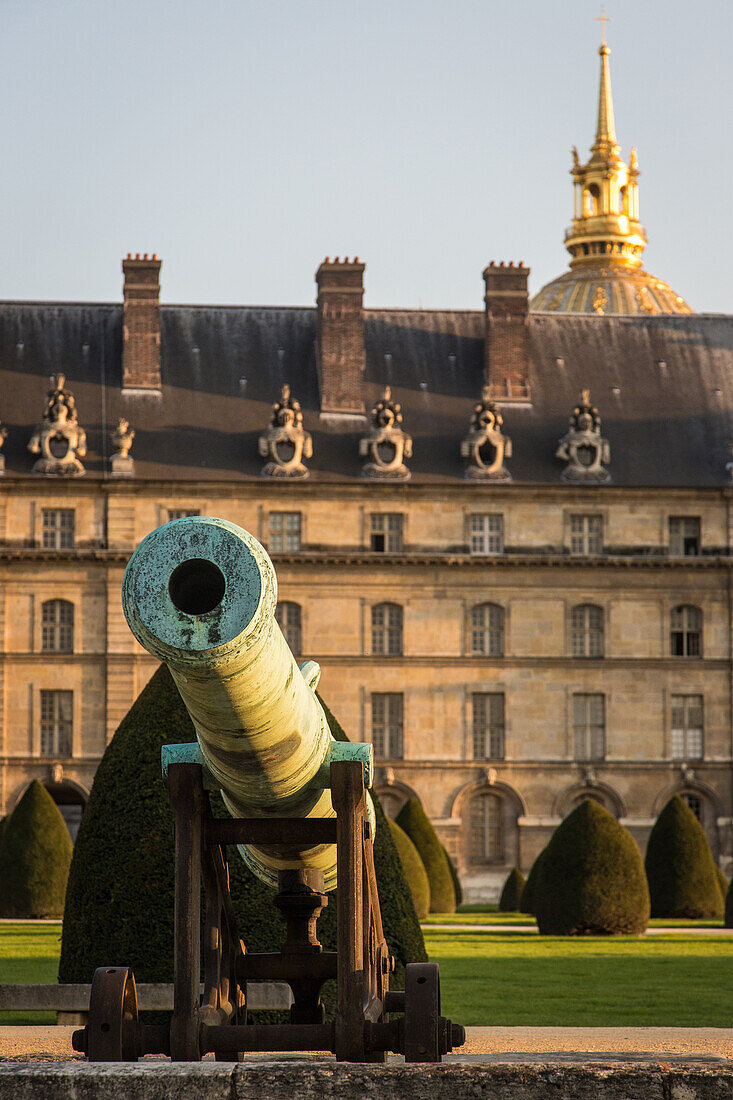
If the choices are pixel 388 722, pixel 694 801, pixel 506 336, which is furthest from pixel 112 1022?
pixel 506 336

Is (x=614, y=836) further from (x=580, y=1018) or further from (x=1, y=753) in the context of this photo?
(x=1, y=753)

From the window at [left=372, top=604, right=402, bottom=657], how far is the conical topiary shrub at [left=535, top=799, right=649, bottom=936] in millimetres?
14206

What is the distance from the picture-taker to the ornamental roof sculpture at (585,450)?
3975cm

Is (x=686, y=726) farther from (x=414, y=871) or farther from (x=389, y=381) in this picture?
Result: (x=414, y=871)

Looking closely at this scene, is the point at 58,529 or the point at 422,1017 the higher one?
the point at 58,529

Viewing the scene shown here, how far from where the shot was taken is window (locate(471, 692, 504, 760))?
1529 inches

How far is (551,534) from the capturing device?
39438mm

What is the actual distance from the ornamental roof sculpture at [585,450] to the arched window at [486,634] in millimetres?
3591

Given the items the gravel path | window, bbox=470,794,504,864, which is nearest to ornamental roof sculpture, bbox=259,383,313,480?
window, bbox=470,794,504,864

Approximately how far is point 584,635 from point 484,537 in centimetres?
317

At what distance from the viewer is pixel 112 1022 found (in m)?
6.76

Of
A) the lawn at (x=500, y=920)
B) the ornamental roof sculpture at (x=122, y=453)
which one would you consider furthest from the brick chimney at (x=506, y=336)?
the lawn at (x=500, y=920)

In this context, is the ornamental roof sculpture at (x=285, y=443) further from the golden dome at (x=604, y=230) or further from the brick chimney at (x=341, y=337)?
the golden dome at (x=604, y=230)

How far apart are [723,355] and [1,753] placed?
19.9 m
